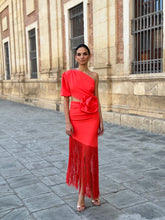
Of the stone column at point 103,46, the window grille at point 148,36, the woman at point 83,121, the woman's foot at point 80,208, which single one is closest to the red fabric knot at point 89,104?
the woman at point 83,121

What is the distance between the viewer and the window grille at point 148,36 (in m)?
7.00

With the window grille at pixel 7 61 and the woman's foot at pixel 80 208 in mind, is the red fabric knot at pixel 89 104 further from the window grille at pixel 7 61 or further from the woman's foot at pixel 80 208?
the window grille at pixel 7 61

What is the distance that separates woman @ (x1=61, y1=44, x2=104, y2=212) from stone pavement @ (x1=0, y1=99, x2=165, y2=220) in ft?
0.99

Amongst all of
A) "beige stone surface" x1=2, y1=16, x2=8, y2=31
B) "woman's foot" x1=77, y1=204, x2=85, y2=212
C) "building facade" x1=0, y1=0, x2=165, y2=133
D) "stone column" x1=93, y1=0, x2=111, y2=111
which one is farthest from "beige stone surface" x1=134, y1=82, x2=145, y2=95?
"beige stone surface" x1=2, y1=16, x2=8, y2=31

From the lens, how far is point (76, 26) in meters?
11.1

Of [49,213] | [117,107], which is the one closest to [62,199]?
[49,213]

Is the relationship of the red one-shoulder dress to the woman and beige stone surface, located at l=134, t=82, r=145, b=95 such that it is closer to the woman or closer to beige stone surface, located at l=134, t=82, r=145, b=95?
the woman

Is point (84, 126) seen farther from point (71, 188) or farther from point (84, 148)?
point (71, 188)

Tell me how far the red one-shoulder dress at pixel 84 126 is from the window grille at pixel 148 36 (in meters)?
4.52

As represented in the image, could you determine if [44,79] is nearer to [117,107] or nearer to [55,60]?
[55,60]

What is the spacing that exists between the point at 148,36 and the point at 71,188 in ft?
17.2

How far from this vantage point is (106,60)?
8.59m

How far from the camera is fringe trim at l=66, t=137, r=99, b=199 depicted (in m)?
2.94

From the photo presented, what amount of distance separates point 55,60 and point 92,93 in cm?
978
